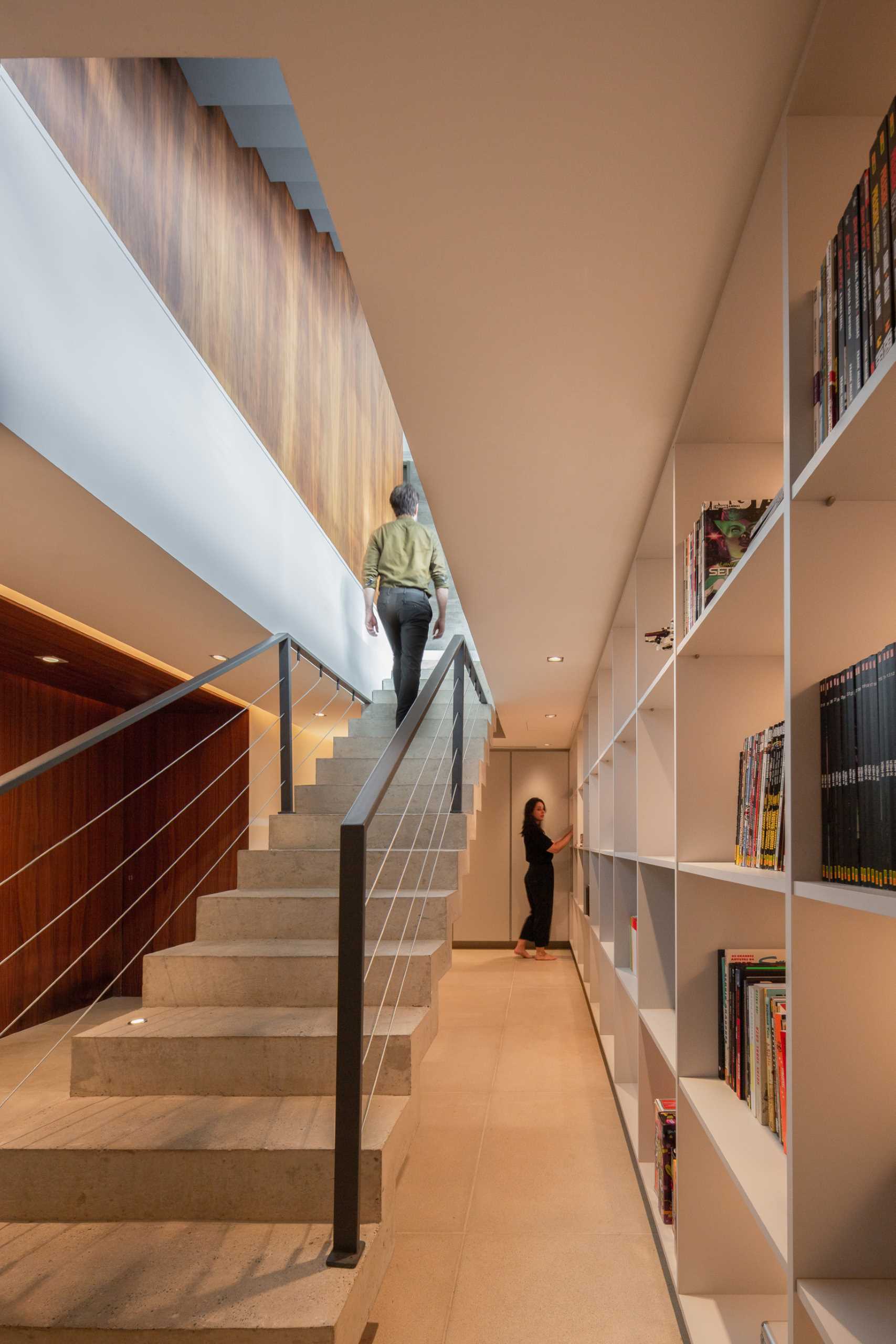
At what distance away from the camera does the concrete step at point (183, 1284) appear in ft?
→ 5.53

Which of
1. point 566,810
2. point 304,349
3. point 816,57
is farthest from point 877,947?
point 566,810

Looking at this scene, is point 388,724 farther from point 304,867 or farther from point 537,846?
point 537,846

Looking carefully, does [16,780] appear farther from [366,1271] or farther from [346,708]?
[346,708]

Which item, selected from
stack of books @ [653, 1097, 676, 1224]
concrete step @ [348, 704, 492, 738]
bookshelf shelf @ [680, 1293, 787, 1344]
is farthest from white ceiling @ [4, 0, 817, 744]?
concrete step @ [348, 704, 492, 738]

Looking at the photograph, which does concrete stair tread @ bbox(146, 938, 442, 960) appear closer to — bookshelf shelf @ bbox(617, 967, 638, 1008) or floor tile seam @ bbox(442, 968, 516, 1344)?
bookshelf shelf @ bbox(617, 967, 638, 1008)

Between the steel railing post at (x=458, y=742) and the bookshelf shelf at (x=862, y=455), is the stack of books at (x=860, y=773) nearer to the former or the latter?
the bookshelf shelf at (x=862, y=455)

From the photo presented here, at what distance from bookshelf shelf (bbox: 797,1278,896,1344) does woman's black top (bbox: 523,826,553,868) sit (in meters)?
8.23

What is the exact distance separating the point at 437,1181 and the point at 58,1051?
2.78 metres

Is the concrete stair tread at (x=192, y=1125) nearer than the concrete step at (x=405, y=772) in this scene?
Yes

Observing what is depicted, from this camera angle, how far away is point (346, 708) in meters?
6.23

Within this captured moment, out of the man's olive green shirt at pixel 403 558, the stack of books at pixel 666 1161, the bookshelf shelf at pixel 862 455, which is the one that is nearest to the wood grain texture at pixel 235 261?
the man's olive green shirt at pixel 403 558

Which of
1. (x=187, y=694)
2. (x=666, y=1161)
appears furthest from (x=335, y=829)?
(x=666, y=1161)

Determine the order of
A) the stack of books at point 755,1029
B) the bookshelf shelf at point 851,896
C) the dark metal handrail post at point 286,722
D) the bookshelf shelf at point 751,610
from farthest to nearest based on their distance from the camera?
the dark metal handrail post at point 286,722 < the stack of books at point 755,1029 < the bookshelf shelf at point 751,610 < the bookshelf shelf at point 851,896

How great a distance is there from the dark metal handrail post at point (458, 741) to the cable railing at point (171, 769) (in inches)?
26.2
